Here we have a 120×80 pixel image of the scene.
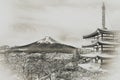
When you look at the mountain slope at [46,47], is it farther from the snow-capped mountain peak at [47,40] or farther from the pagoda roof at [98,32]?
the pagoda roof at [98,32]

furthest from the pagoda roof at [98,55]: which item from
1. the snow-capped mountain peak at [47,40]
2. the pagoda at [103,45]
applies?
the snow-capped mountain peak at [47,40]

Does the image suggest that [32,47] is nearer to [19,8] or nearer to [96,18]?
[19,8]

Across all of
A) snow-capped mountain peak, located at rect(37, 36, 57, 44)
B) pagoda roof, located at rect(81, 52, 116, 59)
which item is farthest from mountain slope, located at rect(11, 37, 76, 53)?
pagoda roof, located at rect(81, 52, 116, 59)

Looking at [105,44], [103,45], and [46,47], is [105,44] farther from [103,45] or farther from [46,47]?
[46,47]

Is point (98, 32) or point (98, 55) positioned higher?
point (98, 32)

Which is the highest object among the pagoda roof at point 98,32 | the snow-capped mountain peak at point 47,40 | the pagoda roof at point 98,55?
the pagoda roof at point 98,32

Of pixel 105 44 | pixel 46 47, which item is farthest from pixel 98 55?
pixel 46 47

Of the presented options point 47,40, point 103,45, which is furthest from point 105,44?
point 47,40

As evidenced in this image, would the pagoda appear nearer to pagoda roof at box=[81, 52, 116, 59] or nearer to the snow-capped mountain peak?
pagoda roof at box=[81, 52, 116, 59]
